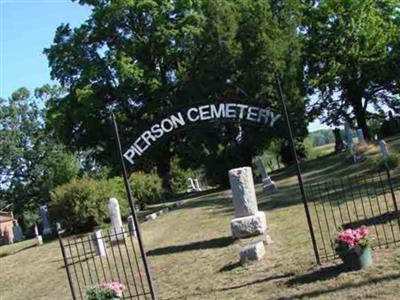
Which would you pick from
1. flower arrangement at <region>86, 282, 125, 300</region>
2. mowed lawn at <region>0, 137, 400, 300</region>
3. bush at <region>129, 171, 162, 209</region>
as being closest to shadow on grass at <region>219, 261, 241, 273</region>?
mowed lawn at <region>0, 137, 400, 300</region>

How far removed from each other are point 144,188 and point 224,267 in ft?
66.7

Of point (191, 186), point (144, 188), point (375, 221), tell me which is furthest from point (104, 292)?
point (191, 186)

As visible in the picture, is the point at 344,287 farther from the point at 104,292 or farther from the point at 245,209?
the point at 245,209

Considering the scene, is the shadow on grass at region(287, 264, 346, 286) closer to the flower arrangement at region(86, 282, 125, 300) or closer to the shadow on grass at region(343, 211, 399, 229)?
the flower arrangement at region(86, 282, 125, 300)

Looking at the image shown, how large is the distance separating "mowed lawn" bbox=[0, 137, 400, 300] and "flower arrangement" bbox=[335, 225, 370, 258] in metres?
0.34

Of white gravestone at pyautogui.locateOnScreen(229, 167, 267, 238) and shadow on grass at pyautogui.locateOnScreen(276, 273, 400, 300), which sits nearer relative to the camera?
shadow on grass at pyautogui.locateOnScreen(276, 273, 400, 300)

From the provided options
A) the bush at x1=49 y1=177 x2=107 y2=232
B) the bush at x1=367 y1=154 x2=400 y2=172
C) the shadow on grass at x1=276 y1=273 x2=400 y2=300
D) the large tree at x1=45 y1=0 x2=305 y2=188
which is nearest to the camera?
the shadow on grass at x1=276 y1=273 x2=400 y2=300

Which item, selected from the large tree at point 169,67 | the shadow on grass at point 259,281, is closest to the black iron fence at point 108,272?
the shadow on grass at point 259,281

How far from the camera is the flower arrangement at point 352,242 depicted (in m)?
9.65

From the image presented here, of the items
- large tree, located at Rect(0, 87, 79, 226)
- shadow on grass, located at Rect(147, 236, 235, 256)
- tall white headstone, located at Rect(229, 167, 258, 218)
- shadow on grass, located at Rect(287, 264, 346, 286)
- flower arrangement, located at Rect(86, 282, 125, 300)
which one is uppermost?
large tree, located at Rect(0, 87, 79, 226)

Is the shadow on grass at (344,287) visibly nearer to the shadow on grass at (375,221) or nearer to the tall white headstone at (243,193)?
the shadow on grass at (375,221)

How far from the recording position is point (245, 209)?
15289 mm

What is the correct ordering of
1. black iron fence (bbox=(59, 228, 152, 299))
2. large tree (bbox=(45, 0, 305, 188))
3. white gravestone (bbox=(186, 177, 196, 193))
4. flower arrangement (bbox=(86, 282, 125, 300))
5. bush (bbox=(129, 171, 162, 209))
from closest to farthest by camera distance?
1. flower arrangement (bbox=(86, 282, 125, 300))
2. black iron fence (bbox=(59, 228, 152, 299))
3. bush (bbox=(129, 171, 162, 209))
4. large tree (bbox=(45, 0, 305, 188))
5. white gravestone (bbox=(186, 177, 196, 193))

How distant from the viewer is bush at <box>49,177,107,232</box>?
24359 mm
